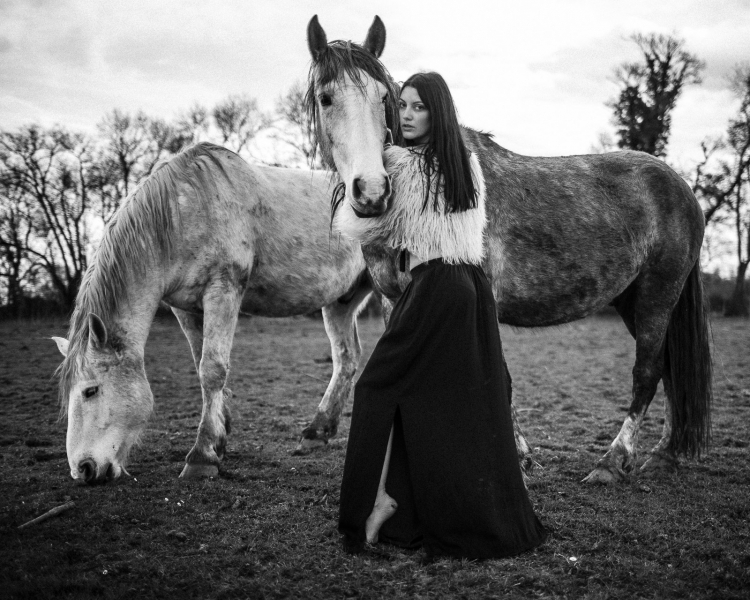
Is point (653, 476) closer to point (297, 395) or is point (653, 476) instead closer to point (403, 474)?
point (403, 474)

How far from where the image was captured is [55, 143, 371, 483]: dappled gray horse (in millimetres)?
3805

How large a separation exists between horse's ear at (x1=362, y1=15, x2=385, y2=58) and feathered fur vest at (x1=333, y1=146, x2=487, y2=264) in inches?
42.9

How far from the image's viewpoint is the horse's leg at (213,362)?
4172mm

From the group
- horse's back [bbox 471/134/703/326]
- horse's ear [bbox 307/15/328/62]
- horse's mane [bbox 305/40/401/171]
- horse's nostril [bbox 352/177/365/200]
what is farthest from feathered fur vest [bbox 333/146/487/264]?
horse's ear [bbox 307/15/328/62]

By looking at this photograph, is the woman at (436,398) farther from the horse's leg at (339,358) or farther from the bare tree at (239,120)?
the bare tree at (239,120)

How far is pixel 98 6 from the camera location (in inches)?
480

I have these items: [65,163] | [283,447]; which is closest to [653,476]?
[283,447]

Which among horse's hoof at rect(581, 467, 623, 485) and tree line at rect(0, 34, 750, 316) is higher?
tree line at rect(0, 34, 750, 316)

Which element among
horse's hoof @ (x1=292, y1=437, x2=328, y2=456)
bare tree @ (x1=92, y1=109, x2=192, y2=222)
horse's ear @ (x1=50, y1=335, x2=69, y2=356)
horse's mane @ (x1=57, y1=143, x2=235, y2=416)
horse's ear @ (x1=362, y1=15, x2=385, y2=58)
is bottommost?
horse's hoof @ (x1=292, y1=437, x2=328, y2=456)

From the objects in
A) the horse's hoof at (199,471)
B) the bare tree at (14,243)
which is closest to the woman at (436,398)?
the horse's hoof at (199,471)

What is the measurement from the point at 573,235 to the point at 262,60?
25.8 ft

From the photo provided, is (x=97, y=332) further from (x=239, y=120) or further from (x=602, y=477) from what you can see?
(x=239, y=120)

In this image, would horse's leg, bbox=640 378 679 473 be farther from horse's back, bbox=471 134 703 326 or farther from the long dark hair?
the long dark hair

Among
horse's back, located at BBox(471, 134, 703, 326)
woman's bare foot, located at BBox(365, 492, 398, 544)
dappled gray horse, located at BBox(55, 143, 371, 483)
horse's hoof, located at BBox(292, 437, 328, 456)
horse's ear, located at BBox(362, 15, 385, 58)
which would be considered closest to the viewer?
woman's bare foot, located at BBox(365, 492, 398, 544)
